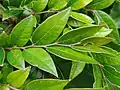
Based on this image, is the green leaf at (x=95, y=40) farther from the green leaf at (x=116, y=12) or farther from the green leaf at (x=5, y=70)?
the green leaf at (x=116, y=12)

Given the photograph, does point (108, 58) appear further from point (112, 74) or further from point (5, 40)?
point (5, 40)

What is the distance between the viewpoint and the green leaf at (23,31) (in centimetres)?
71

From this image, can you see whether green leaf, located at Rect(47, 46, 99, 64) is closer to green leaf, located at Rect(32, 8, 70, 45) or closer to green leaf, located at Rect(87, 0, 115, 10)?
green leaf, located at Rect(32, 8, 70, 45)

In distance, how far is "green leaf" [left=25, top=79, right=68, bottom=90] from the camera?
688 mm

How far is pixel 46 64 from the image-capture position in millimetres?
692

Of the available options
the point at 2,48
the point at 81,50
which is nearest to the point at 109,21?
the point at 81,50

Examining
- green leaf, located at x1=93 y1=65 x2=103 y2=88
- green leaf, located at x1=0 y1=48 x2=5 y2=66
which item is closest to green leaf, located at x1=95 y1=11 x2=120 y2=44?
green leaf, located at x1=93 y1=65 x2=103 y2=88

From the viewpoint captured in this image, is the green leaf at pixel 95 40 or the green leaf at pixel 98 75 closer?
the green leaf at pixel 95 40

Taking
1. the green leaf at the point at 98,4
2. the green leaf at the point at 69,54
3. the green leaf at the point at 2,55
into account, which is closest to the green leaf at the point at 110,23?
the green leaf at the point at 98,4

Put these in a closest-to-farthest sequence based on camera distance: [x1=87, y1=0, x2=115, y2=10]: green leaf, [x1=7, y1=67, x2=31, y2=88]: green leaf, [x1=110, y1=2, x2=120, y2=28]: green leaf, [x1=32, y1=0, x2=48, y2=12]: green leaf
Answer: [x1=7, y1=67, x2=31, y2=88]: green leaf, [x1=32, y1=0, x2=48, y2=12]: green leaf, [x1=87, y1=0, x2=115, y2=10]: green leaf, [x1=110, y1=2, x2=120, y2=28]: green leaf

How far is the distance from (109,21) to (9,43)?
34 centimetres

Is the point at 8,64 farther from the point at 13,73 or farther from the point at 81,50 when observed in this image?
the point at 81,50

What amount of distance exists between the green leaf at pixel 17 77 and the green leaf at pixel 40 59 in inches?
1.3

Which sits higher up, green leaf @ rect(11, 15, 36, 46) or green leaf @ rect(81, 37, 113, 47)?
green leaf @ rect(11, 15, 36, 46)
